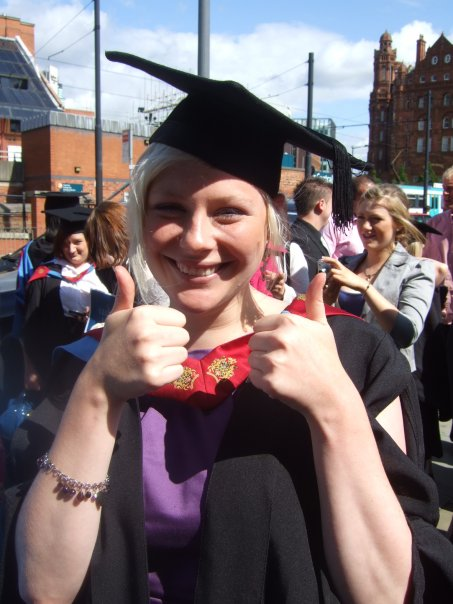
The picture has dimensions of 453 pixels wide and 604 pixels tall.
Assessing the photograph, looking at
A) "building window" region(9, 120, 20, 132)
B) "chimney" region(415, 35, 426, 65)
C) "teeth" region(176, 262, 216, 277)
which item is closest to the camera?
"teeth" region(176, 262, 216, 277)

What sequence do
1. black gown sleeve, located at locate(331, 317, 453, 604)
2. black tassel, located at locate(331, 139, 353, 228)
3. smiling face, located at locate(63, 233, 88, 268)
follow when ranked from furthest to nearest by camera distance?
1. smiling face, located at locate(63, 233, 88, 268)
2. black tassel, located at locate(331, 139, 353, 228)
3. black gown sleeve, located at locate(331, 317, 453, 604)

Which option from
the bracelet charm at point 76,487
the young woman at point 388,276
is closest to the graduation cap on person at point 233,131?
the bracelet charm at point 76,487

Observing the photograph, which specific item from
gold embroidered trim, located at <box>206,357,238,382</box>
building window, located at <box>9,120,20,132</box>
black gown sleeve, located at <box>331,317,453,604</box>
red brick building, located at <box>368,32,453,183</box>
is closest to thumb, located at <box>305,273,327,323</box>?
black gown sleeve, located at <box>331,317,453,604</box>

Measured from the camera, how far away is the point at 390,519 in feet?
3.68

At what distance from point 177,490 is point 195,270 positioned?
0.50 m

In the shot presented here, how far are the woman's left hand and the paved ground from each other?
310cm

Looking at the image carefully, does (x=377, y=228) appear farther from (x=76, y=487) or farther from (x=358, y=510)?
(x=76, y=487)

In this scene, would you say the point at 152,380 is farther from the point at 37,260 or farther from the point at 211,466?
the point at 37,260

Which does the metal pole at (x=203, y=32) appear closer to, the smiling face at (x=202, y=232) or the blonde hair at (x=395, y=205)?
the blonde hair at (x=395, y=205)

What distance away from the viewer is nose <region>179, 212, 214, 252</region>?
129 cm

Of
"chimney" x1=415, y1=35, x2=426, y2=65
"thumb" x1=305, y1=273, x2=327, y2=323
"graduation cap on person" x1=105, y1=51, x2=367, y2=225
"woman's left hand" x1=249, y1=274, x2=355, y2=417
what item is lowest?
"woman's left hand" x1=249, y1=274, x2=355, y2=417

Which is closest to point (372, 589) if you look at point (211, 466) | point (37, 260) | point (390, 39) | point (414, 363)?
point (211, 466)

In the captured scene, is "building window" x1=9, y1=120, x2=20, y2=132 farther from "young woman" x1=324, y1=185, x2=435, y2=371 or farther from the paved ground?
"young woman" x1=324, y1=185, x2=435, y2=371

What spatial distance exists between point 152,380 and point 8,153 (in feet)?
142
